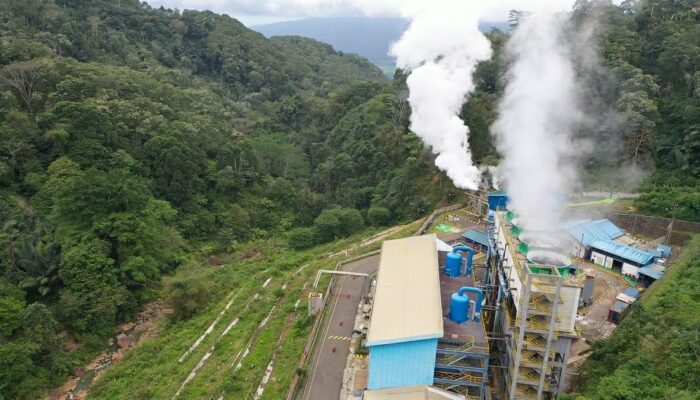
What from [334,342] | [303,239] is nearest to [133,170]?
[303,239]

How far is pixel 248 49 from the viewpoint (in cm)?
8688

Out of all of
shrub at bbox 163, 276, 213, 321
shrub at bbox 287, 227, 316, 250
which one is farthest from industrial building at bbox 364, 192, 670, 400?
shrub at bbox 287, 227, 316, 250

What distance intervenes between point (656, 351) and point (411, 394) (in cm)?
845

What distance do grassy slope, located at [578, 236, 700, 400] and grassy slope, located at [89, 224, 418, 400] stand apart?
12.1 m

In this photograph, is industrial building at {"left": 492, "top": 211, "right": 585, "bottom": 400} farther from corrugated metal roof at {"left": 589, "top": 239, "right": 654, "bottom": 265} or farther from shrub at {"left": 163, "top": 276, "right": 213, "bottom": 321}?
shrub at {"left": 163, "top": 276, "right": 213, "bottom": 321}

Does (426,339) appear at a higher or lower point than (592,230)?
lower

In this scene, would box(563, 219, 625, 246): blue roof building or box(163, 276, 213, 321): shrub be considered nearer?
box(563, 219, 625, 246): blue roof building

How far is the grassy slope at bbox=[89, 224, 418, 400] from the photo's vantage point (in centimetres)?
2195

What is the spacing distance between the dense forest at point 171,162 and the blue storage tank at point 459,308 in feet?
63.2

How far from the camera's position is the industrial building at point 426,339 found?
18484mm

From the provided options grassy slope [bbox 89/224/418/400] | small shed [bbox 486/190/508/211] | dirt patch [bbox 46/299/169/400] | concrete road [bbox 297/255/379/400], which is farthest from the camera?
small shed [bbox 486/190/508/211]

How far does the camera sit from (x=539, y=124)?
100 feet

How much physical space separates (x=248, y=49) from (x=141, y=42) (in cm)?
1888

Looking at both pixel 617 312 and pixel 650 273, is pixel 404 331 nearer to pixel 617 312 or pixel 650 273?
pixel 617 312
